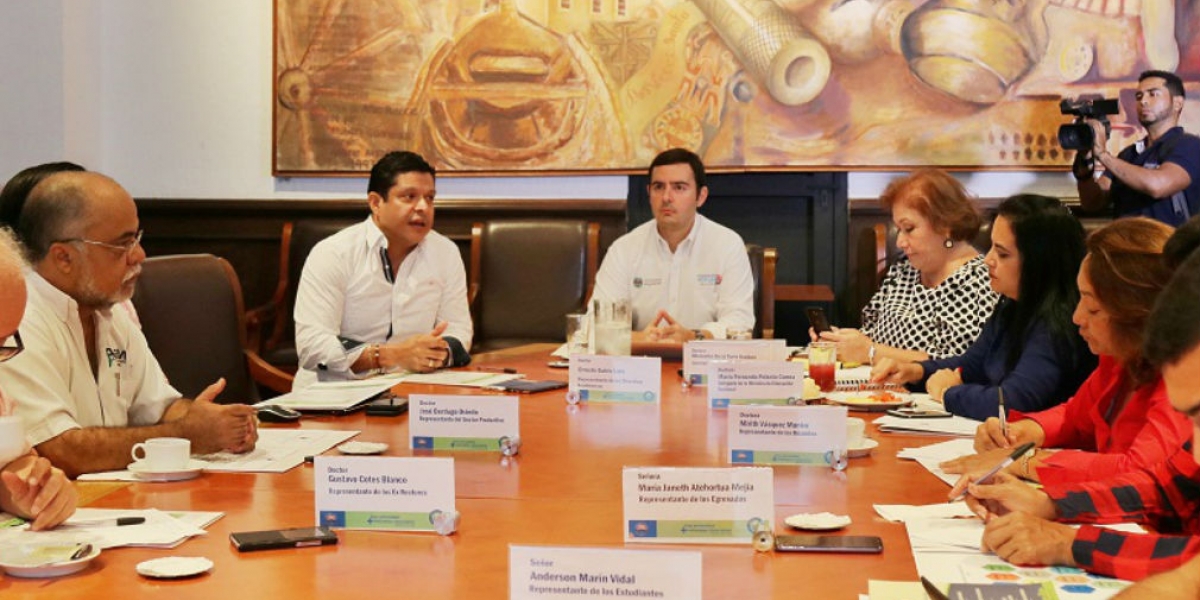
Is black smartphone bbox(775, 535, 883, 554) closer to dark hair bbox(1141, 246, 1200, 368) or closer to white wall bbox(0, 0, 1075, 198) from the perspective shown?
dark hair bbox(1141, 246, 1200, 368)

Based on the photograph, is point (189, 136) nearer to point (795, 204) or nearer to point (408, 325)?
point (408, 325)

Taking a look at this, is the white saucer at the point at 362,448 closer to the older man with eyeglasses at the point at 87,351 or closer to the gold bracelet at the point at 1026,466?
the older man with eyeglasses at the point at 87,351

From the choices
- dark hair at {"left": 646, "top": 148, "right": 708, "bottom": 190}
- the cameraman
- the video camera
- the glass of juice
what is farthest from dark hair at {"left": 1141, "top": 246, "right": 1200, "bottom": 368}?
the video camera

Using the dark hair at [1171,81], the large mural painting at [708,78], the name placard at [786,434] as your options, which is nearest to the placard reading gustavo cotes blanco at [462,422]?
the name placard at [786,434]

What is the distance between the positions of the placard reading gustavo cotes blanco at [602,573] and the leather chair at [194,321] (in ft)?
7.96

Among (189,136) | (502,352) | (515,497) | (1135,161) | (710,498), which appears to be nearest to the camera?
(710,498)

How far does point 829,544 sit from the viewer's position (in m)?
1.78

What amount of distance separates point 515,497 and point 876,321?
9.36 ft

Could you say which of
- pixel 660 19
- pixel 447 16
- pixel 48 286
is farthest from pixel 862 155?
pixel 48 286

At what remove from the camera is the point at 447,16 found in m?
6.09

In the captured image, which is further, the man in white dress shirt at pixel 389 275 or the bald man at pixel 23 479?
the man in white dress shirt at pixel 389 275

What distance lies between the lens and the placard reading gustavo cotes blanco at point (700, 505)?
1.79 metres

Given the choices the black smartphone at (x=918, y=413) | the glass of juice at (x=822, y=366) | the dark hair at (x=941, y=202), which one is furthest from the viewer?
the dark hair at (x=941, y=202)

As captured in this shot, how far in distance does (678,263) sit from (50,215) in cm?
293
